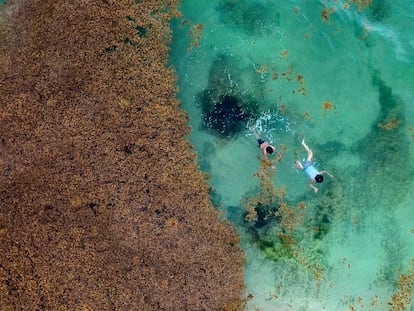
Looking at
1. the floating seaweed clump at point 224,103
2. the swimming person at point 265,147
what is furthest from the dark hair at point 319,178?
the floating seaweed clump at point 224,103

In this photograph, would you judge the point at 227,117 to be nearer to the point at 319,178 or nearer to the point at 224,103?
the point at 224,103

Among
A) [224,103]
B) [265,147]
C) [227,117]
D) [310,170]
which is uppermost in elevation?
[224,103]

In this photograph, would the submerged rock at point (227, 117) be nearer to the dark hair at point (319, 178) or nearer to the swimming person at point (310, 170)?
the swimming person at point (310, 170)

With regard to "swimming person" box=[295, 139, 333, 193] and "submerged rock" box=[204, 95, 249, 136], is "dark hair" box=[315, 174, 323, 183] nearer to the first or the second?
"swimming person" box=[295, 139, 333, 193]

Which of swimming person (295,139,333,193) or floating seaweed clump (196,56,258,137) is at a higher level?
floating seaweed clump (196,56,258,137)

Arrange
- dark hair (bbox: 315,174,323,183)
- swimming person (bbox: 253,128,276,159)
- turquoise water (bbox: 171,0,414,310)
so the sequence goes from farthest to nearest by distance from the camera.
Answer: turquoise water (bbox: 171,0,414,310)
swimming person (bbox: 253,128,276,159)
dark hair (bbox: 315,174,323,183)

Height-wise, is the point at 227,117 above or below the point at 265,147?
above

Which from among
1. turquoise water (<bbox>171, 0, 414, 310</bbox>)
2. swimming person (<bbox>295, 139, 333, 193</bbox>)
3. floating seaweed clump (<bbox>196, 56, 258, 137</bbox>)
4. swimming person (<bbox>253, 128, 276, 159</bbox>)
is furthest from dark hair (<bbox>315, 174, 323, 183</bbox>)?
floating seaweed clump (<bbox>196, 56, 258, 137</bbox>)

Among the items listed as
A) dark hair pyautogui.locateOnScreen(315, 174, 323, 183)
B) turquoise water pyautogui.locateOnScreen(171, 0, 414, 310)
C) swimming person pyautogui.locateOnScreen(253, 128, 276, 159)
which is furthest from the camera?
turquoise water pyautogui.locateOnScreen(171, 0, 414, 310)

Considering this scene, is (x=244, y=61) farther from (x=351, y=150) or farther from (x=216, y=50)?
(x=351, y=150)

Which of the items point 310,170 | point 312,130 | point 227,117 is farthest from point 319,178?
point 227,117
